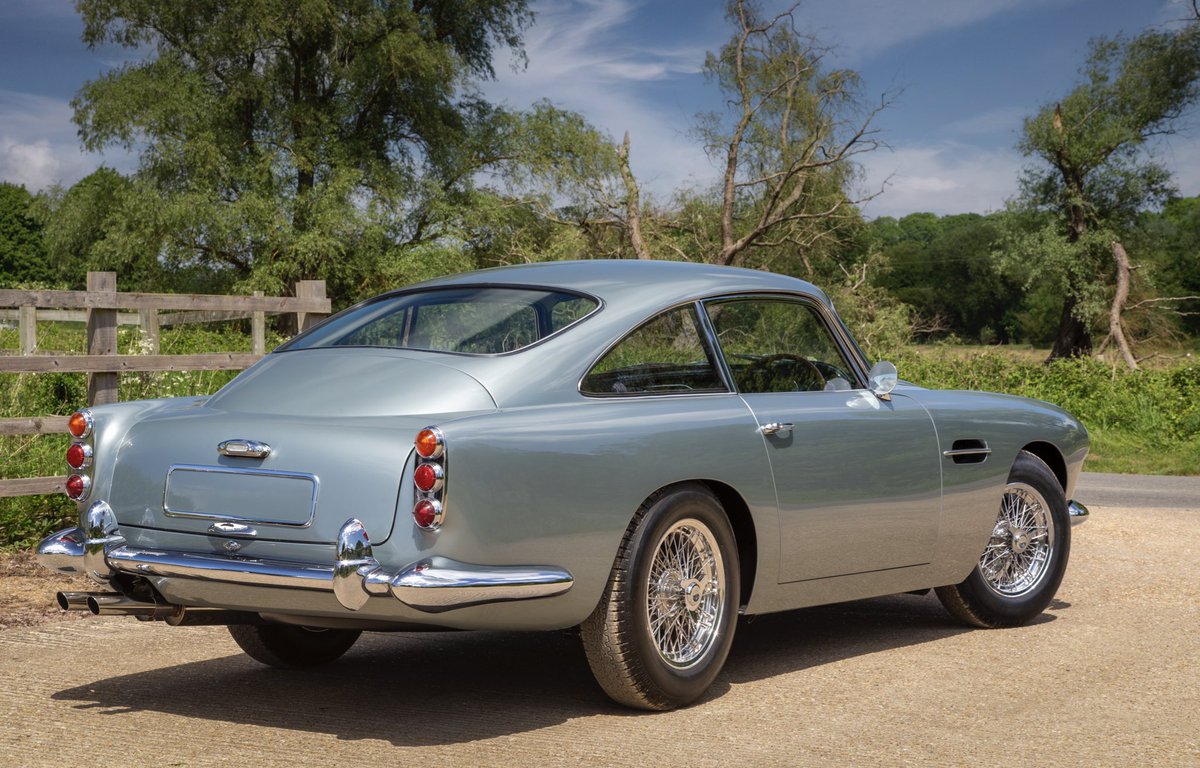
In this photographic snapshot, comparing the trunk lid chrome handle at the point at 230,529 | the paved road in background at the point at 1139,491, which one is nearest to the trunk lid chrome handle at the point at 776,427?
the trunk lid chrome handle at the point at 230,529

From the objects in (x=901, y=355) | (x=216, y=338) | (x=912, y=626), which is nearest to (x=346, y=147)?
(x=901, y=355)

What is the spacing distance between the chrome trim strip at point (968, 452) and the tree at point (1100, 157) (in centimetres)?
3375

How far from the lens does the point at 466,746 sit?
4.08 m

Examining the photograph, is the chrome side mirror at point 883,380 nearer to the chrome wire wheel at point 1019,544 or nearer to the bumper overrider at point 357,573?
the chrome wire wheel at point 1019,544

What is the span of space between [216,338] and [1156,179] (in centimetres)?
3101

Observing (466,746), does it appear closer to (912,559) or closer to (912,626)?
(912,559)

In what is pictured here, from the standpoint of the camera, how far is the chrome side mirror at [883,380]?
558cm

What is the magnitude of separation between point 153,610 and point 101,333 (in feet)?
16.9

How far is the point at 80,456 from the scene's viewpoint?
4.58 m

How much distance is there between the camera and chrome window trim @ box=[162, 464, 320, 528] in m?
3.99

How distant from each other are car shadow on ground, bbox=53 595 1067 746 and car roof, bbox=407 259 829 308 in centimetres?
148

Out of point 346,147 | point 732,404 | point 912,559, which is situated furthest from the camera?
point 346,147

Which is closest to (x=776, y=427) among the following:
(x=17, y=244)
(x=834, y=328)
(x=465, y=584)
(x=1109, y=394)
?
(x=834, y=328)

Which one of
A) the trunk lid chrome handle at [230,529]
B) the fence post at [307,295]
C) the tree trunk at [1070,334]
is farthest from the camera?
the tree trunk at [1070,334]
